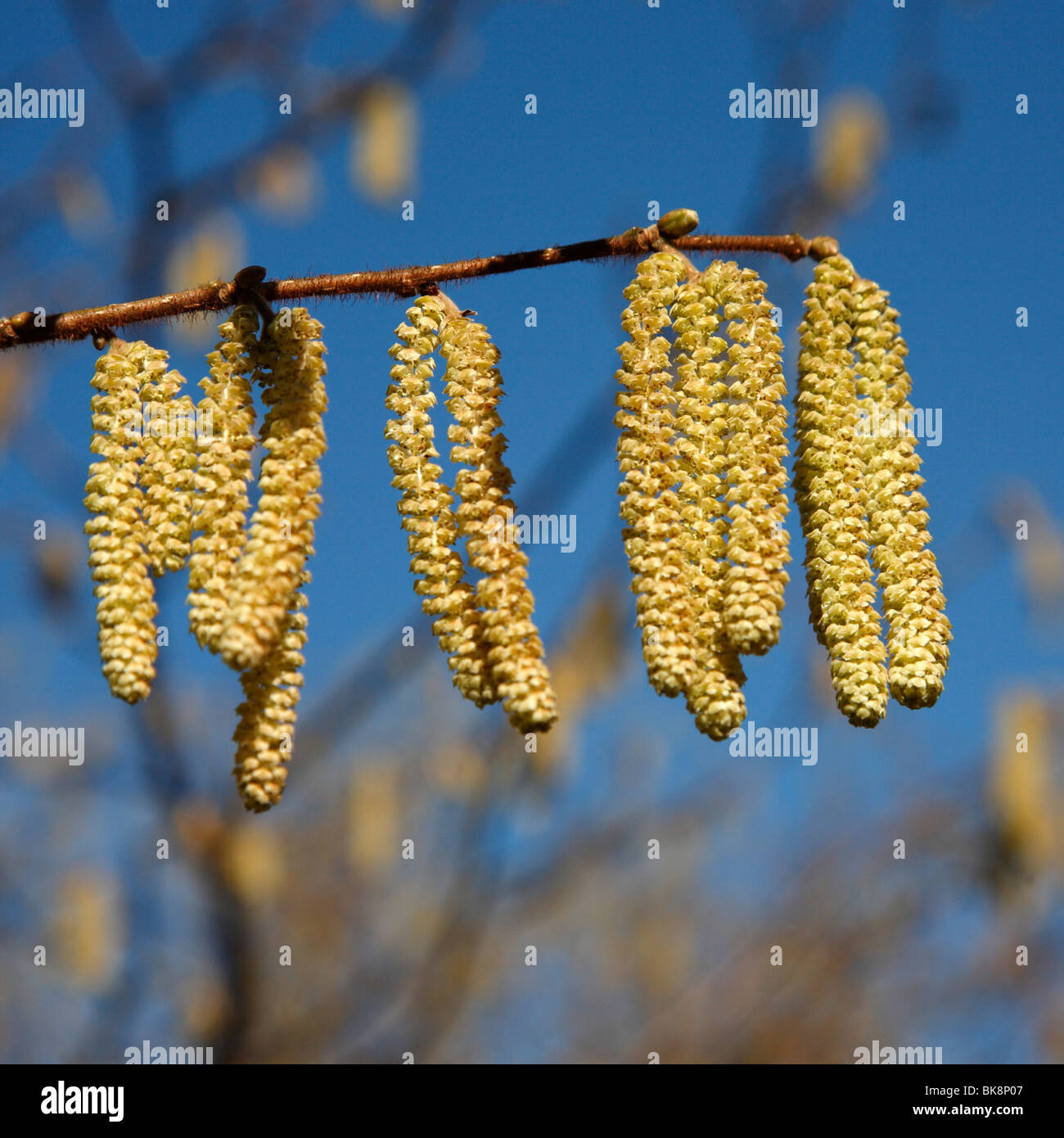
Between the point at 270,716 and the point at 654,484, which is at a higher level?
the point at 654,484

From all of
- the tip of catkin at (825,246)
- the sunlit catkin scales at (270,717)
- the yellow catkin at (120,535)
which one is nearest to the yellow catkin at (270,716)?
the sunlit catkin scales at (270,717)

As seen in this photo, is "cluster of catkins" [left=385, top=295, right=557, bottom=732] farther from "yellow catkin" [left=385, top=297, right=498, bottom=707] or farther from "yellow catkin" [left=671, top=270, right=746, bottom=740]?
"yellow catkin" [left=671, top=270, right=746, bottom=740]

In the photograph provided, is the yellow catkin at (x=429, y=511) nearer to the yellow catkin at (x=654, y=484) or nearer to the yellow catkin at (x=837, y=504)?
the yellow catkin at (x=654, y=484)

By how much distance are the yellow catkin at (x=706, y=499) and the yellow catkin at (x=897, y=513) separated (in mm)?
181

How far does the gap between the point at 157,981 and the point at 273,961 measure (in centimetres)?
576

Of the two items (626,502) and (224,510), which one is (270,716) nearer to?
(224,510)

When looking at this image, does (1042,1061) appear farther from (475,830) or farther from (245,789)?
(245,789)

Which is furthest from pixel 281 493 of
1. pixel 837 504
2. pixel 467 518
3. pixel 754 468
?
pixel 837 504

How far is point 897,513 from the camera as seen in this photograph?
1181mm

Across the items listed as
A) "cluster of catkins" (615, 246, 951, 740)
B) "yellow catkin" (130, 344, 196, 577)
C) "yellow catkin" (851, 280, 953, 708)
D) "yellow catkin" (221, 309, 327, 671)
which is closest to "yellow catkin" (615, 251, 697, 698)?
"cluster of catkins" (615, 246, 951, 740)

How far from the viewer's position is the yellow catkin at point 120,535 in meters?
1.12

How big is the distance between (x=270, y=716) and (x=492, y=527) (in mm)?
321

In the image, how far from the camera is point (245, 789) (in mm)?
1119

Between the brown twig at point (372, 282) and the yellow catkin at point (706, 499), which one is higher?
the brown twig at point (372, 282)
